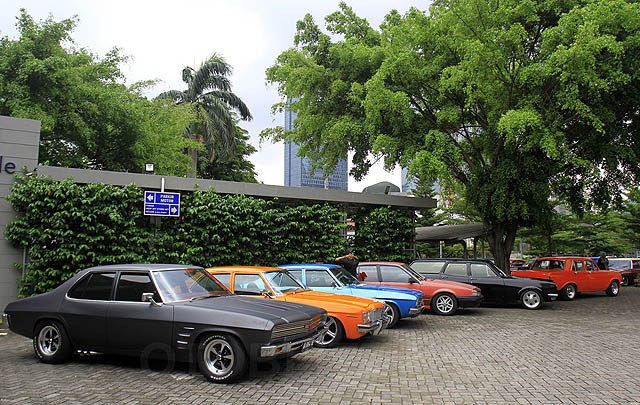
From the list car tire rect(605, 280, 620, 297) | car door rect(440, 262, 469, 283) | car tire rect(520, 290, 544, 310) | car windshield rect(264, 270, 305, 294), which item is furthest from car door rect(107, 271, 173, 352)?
car tire rect(605, 280, 620, 297)


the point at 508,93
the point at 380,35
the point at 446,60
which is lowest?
the point at 508,93

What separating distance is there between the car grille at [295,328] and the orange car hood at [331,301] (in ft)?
4.14

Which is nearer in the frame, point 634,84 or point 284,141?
point 634,84

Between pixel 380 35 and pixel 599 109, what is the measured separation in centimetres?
919

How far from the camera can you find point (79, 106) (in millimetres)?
19859

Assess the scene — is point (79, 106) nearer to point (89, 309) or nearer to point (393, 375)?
point (89, 309)

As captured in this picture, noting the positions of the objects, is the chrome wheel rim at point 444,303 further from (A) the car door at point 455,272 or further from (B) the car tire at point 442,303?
(A) the car door at point 455,272

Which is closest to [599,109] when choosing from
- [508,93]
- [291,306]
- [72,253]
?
[508,93]

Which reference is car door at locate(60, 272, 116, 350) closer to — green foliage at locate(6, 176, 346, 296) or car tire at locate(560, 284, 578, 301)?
green foliage at locate(6, 176, 346, 296)

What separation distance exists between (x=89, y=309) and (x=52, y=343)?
0.93m

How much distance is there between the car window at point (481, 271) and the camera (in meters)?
14.1

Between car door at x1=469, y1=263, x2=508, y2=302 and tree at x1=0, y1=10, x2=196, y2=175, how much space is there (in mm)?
16010

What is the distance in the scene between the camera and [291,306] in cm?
666

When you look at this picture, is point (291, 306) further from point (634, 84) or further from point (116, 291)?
point (634, 84)
